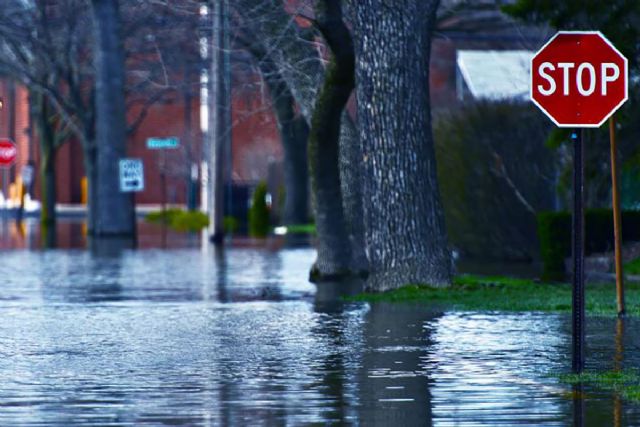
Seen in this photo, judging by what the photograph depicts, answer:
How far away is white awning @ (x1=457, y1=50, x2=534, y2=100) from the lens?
1516 inches

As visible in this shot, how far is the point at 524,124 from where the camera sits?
3241 centimetres

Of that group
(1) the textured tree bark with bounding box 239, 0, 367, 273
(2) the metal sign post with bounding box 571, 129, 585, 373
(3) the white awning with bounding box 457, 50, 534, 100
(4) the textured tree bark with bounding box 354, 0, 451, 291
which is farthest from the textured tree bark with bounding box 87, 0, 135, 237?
(2) the metal sign post with bounding box 571, 129, 585, 373

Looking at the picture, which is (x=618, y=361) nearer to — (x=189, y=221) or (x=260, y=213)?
(x=260, y=213)

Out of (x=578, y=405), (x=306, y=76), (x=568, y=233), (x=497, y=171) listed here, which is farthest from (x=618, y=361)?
(x=497, y=171)

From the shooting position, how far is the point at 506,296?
75.4 ft

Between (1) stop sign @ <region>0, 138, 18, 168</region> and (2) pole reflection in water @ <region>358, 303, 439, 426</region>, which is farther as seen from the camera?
(1) stop sign @ <region>0, 138, 18, 168</region>

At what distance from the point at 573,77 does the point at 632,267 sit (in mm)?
14234

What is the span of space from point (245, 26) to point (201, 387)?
13.0 m

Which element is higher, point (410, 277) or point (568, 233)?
point (568, 233)

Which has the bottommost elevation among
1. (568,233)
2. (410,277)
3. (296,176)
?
(410,277)

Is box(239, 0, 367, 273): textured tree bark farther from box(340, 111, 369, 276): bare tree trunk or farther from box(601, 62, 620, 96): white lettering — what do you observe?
box(601, 62, 620, 96): white lettering

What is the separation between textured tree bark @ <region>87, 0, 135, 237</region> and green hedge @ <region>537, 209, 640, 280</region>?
22.1 m

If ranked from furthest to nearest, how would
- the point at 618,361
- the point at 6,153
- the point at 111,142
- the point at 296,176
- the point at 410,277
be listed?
the point at 6,153 < the point at 296,176 < the point at 111,142 < the point at 410,277 < the point at 618,361

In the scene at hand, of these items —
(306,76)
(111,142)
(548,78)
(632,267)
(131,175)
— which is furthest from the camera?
(111,142)
